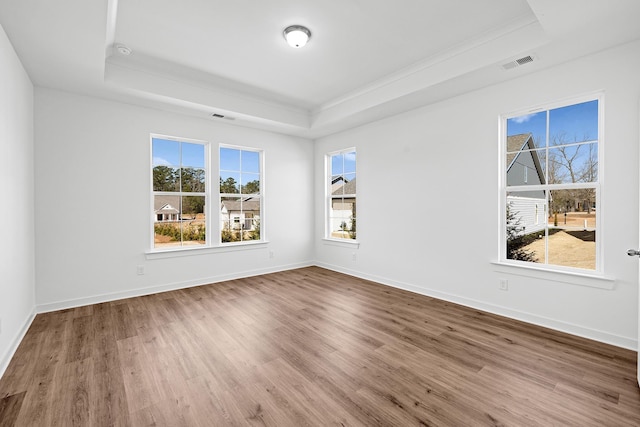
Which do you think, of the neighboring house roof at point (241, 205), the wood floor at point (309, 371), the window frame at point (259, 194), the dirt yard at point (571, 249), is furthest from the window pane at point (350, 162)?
the dirt yard at point (571, 249)

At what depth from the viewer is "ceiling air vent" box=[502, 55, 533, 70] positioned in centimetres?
281

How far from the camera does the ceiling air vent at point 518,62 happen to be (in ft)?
9.23

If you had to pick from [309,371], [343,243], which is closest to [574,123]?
[309,371]

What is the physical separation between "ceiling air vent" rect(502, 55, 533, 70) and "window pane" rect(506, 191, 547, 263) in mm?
1324

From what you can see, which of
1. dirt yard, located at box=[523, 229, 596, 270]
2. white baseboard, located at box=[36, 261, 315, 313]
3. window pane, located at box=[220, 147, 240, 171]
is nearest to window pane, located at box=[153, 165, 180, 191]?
window pane, located at box=[220, 147, 240, 171]

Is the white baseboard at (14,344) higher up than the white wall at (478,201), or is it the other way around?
the white wall at (478,201)

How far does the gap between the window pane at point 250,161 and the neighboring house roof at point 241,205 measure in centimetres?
57

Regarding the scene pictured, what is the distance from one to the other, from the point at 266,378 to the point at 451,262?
2.75 m

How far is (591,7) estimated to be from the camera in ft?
7.02

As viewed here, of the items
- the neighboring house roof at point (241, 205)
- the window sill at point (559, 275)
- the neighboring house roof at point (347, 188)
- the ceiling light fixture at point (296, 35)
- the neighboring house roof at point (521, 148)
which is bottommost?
the window sill at point (559, 275)

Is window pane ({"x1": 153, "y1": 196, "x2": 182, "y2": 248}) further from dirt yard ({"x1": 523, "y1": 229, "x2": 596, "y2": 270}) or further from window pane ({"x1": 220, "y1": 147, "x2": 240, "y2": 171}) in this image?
dirt yard ({"x1": 523, "y1": 229, "x2": 596, "y2": 270})

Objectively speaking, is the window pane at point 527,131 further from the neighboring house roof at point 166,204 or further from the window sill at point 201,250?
the neighboring house roof at point 166,204

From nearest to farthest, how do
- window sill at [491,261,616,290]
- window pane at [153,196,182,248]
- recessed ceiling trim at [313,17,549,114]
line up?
recessed ceiling trim at [313,17,549,114] < window sill at [491,261,616,290] < window pane at [153,196,182,248]

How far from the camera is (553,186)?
10.1 feet
